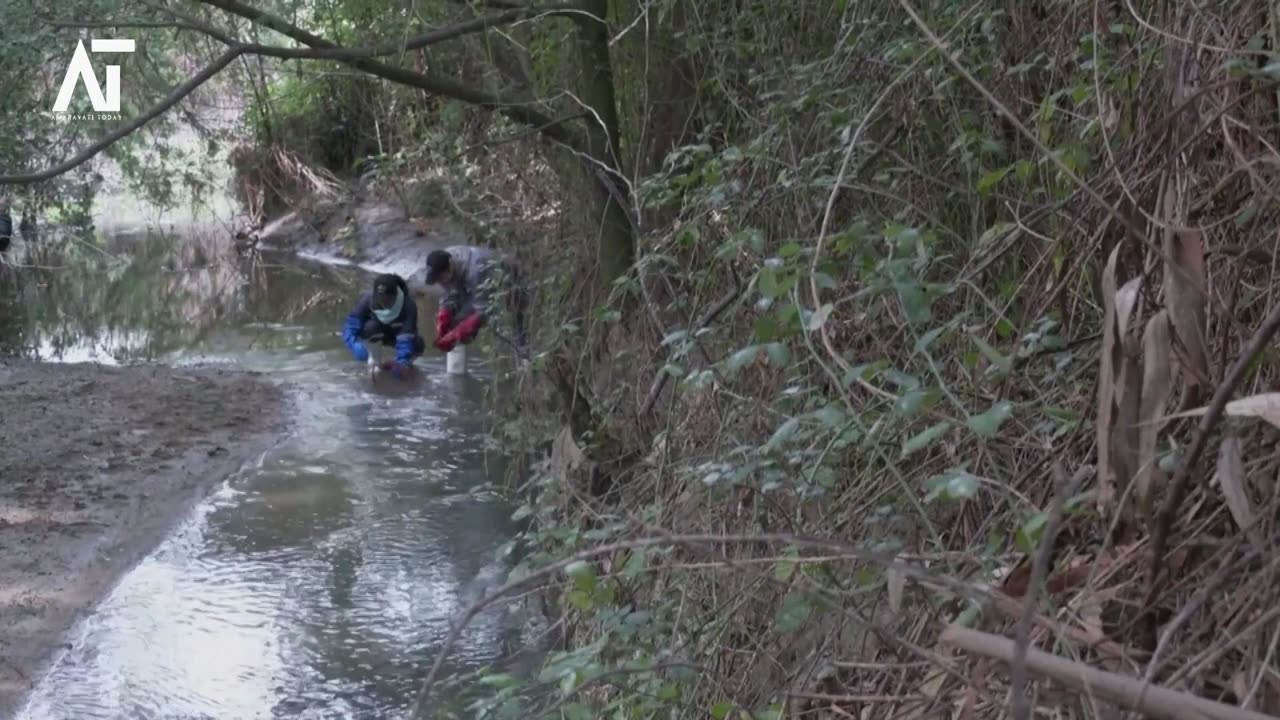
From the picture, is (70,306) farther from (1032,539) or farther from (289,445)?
(1032,539)

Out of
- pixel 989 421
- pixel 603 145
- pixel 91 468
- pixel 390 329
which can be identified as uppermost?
pixel 603 145

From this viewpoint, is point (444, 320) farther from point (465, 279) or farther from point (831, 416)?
point (831, 416)

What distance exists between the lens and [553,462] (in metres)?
5.95

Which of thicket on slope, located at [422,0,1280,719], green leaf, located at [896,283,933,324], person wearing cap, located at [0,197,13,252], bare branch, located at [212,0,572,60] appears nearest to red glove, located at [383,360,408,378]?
bare branch, located at [212,0,572,60]

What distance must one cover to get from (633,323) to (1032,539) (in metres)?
4.28

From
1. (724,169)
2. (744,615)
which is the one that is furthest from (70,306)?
(744,615)

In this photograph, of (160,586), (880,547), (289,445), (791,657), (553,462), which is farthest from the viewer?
Answer: (289,445)

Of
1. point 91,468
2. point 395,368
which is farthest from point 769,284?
point 395,368

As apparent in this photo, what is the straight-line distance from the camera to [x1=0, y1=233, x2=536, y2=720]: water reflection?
625 cm

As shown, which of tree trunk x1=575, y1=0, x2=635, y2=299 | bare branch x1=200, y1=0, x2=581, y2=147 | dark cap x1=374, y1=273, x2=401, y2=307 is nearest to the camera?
bare branch x1=200, y1=0, x2=581, y2=147

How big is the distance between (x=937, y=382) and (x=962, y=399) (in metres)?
0.13

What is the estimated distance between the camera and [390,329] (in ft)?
38.7

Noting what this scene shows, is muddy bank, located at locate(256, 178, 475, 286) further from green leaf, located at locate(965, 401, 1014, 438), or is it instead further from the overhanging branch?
green leaf, located at locate(965, 401, 1014, 438)

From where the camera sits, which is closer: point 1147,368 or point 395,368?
point 1147,368
